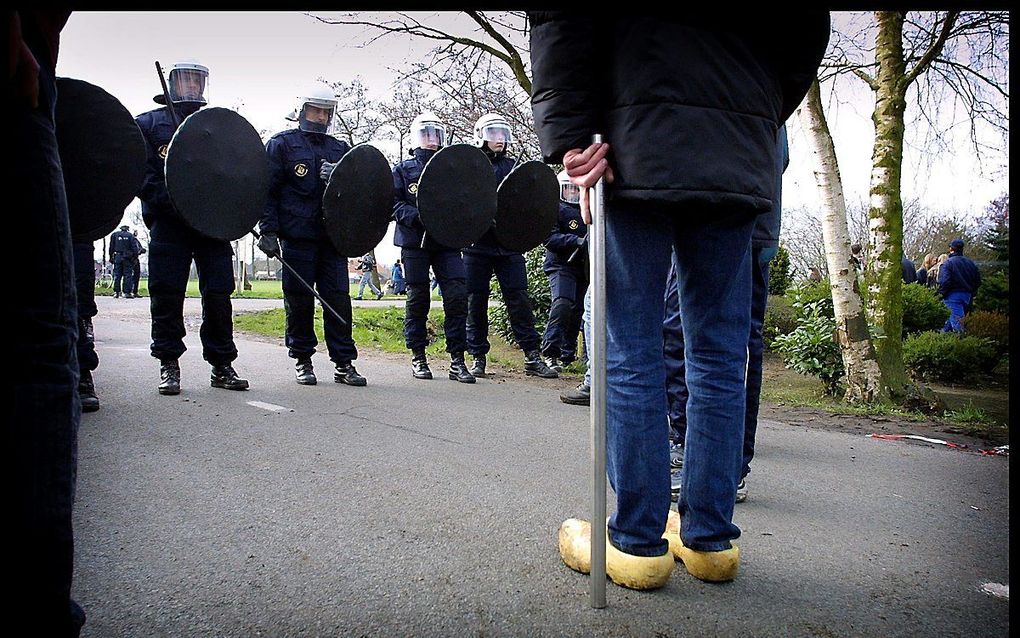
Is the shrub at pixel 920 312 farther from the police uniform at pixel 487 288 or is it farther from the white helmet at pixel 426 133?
the white helmet at pixel 426 133

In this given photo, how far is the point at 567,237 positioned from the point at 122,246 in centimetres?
940

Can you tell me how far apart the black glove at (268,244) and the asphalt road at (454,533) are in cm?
134

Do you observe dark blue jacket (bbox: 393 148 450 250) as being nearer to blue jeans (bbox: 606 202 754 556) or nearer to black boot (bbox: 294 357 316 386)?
black boot (bbox: 294 357 316 386)

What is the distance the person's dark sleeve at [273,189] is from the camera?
223 inches

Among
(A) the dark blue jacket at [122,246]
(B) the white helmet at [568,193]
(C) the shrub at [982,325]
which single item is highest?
(B) the white helmet at [568,193]

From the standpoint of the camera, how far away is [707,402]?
2160 mm

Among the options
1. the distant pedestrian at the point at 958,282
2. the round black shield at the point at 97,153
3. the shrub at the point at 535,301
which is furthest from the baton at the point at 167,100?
the distant pedestrian at the point at 958,282

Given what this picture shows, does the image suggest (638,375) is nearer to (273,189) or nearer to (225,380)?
(225,380)

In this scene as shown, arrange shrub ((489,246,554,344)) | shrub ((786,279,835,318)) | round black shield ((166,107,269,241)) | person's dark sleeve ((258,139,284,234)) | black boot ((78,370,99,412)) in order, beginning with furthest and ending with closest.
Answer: shrub ((489,246,554,344)), shrub ((786,279,835,318)), person's dark sleeve ((258,139,284,234)), round black shield ((166,107,269,241)), black boot ((78,370,99,412))

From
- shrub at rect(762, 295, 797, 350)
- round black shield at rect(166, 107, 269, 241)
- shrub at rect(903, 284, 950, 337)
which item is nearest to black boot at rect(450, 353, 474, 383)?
round black shield at rect(166, 107, 269, 241)

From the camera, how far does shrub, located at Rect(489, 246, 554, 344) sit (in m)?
10.1

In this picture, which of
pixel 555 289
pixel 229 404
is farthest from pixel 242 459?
pixel 555 289

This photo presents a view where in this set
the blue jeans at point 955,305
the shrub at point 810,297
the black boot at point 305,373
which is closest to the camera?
the black boot at point 305,373

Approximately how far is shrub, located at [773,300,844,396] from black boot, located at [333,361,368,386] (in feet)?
12.1
